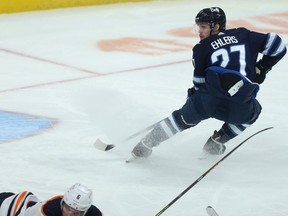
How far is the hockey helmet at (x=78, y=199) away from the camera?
8.09ft

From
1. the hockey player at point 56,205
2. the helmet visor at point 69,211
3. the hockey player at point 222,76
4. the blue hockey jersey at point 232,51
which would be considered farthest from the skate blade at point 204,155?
the helmet visor at point 69,211

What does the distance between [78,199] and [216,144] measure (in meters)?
1.61

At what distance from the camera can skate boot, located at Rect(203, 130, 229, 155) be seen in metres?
3.93

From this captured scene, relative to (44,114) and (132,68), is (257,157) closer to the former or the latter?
(44,114)

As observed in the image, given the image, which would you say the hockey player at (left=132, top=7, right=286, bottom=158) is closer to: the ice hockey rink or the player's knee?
the player's knee

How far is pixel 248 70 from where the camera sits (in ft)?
12.2

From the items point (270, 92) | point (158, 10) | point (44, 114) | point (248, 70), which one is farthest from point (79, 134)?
point (158, 10)

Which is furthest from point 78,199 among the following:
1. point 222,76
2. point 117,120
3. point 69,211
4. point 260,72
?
point 117,120

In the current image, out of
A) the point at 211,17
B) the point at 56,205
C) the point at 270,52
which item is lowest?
the point at 56,205

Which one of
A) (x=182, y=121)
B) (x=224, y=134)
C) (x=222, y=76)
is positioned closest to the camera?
(x=222, y=76)

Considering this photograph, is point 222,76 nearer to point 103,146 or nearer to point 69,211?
point 103,146

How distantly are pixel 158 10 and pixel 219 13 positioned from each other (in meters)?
4.52

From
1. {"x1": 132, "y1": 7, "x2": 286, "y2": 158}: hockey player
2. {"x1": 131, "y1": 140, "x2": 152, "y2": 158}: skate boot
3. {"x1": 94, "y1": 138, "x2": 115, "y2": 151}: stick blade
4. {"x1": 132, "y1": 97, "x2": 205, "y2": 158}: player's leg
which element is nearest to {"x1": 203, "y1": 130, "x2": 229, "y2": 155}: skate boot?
{"x1": 132, "y1": 7, "x2": 286, "y2": 158}: hockey player

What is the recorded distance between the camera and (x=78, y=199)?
8.10 ft
